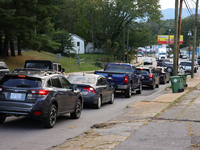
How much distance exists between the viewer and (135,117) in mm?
11422

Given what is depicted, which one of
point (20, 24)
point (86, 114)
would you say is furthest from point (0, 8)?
point (86, 114)

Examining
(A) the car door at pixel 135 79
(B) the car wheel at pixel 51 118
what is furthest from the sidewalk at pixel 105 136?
(A) the car door at pixel 135 79

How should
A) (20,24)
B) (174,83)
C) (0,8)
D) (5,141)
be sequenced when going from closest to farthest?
1. (5,141)
2. (174,83)
3. (0,8)
4. (20,24)

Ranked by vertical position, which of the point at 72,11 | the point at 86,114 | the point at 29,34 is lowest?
the point at 86,114

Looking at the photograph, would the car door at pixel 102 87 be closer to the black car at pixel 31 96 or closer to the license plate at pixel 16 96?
the black car at pixel 31 96

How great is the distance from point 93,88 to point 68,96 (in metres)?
3.40

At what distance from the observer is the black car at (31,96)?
862 centimetres

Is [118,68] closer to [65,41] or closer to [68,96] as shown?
[68,96]

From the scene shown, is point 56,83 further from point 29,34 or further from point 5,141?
point 29,34

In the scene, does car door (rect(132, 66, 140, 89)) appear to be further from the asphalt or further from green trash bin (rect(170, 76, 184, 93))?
the asphalt

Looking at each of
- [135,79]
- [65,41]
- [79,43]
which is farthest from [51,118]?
[79,43]

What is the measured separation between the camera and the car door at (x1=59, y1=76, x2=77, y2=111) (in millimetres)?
10109

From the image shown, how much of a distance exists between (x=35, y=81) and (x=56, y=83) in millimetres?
968

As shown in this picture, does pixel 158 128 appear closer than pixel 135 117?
Yes
